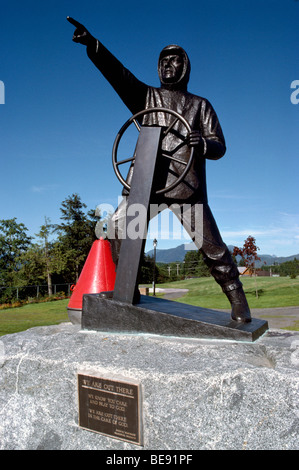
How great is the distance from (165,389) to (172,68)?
273 cm

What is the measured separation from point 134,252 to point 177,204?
1.90 feet

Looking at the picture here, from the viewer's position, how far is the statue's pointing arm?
9.26 ft

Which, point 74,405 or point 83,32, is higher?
point 83,32

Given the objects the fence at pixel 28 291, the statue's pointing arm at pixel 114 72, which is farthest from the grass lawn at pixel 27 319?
the fence at pixel 28 291

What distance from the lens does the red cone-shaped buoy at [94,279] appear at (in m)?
5.09

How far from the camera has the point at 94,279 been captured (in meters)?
5.29

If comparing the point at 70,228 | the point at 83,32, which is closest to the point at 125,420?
the point at 83,32

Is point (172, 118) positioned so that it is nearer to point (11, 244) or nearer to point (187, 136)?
point (187, 136)

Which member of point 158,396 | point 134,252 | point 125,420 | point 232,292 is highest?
point 134,252

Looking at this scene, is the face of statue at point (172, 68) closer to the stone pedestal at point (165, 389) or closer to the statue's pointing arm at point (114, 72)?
the statue's pointing arm at point (114, 72)

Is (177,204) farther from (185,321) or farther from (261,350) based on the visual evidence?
(261,350)

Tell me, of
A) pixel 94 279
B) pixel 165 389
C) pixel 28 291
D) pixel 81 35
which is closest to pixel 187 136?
pixel 81 35

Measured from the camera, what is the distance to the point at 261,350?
2.48 meters

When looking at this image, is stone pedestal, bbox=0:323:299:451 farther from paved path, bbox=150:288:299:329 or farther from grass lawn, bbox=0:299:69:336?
paved path, bbox=150:288:299:329
